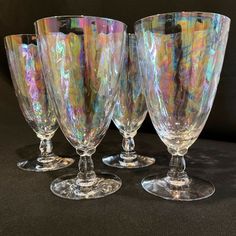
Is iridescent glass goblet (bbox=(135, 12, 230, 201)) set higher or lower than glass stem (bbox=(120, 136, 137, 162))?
higher

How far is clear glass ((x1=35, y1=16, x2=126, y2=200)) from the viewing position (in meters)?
0.52

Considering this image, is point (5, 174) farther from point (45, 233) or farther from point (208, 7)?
point (208, 7)

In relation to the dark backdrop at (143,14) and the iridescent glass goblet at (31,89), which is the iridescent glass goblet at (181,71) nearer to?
the iridescent glass goblet at (31,89)

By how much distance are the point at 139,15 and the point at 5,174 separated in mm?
632

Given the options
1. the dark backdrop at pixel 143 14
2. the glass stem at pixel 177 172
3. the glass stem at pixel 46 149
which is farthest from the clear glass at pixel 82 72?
the dark backdrop at pixel 143 14

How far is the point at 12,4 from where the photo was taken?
1.31 m

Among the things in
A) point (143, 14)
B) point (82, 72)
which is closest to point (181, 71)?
point (82, 72)

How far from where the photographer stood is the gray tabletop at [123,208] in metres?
0.46

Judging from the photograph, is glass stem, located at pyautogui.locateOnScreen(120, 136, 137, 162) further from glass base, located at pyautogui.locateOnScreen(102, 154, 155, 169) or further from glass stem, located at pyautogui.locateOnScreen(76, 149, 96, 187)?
glass stem, located at pyautogui.locateOnScreen(76, 149, 96, 187)

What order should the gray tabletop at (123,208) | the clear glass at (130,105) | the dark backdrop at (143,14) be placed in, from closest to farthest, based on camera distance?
the gray tabletop at (123,208)
the clear glass at (130,105)
the dark backdrop at (143,14)

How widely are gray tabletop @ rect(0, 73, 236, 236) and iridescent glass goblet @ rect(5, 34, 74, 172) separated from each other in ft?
0.18

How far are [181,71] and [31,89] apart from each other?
1.17ft

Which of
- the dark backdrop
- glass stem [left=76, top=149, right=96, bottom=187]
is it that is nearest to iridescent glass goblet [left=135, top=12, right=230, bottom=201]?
glass stem [left=76, top=149, right=96, bottom=187]

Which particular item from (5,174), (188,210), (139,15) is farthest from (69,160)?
(139,15)
